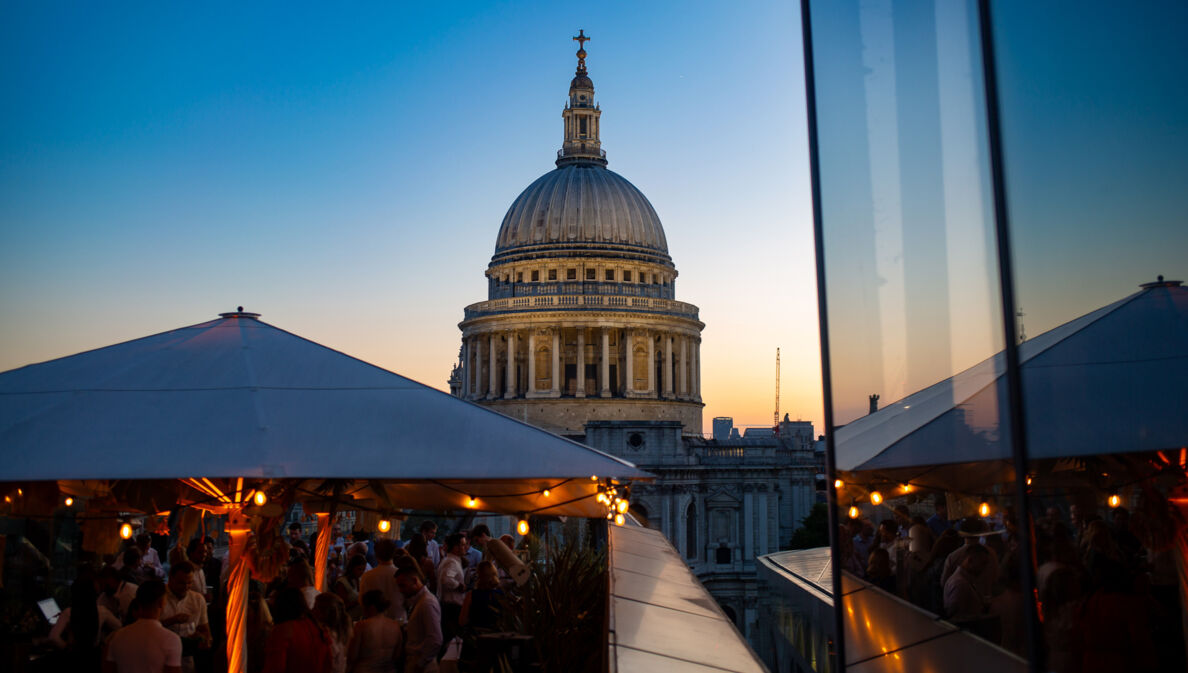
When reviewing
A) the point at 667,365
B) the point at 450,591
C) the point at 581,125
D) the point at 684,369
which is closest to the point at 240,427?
the point at 450,591

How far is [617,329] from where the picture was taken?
79938 mm

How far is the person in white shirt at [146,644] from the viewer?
6.55 metres

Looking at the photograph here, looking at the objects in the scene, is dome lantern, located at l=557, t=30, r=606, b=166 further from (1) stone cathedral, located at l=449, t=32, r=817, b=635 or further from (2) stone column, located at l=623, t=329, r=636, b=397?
(2) stone column, located at l=623, t=329, r=636, b=397

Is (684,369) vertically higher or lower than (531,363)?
higher

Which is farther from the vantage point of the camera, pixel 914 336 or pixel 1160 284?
pixel 914 336

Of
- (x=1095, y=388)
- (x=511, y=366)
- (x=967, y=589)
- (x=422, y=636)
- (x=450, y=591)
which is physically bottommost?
(x=422, y=636)

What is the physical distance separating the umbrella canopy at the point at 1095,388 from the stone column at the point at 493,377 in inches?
3040

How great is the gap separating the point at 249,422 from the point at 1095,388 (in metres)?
6.48

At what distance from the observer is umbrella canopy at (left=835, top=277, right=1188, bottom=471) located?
6.71 ft

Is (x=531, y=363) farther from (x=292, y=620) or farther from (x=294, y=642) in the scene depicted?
(x=294, y=642)

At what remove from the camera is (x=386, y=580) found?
9.67 metres

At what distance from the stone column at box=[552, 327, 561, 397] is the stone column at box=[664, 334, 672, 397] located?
27.2 feet

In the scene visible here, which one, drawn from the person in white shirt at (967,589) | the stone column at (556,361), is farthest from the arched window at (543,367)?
the person in white shirt at (967,589)

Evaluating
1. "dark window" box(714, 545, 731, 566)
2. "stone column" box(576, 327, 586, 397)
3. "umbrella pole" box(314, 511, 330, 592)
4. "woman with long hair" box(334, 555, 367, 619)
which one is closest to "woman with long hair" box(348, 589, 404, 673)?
"woman with long hair" box(334, 555, 367, 619)
